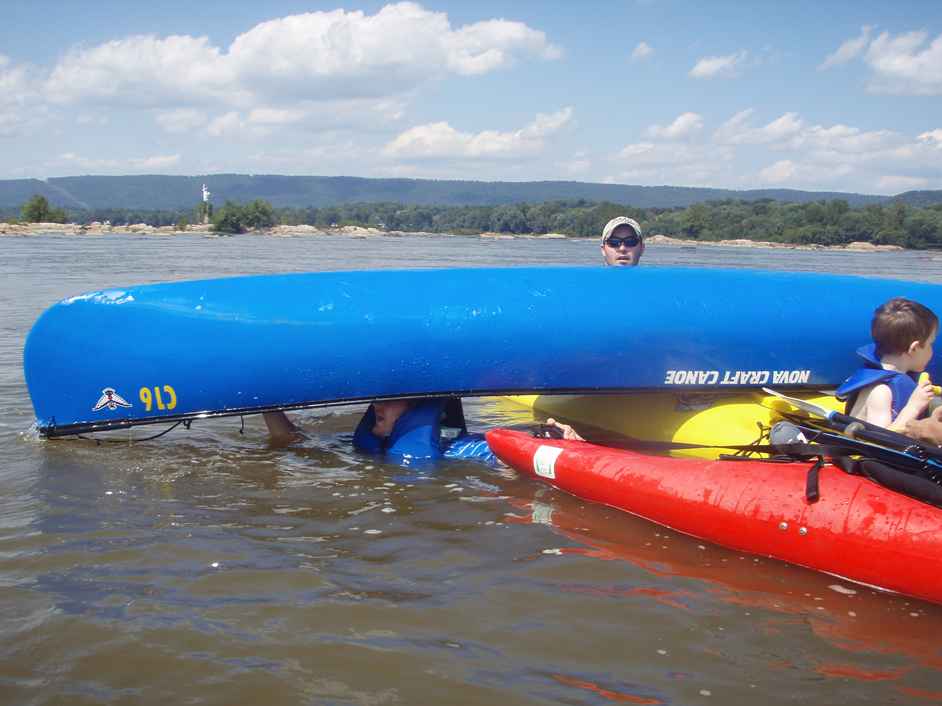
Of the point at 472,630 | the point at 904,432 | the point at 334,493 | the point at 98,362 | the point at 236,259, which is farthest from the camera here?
the point at 236,259

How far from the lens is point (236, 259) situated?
97.8ft

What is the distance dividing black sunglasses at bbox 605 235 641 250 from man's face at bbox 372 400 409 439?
2044 mm

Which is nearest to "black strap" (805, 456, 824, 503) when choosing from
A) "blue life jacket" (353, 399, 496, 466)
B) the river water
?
the river water

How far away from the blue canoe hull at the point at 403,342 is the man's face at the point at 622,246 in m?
1.06

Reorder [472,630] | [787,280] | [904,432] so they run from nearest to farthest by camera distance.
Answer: [472,630], [904,432], [787,280]

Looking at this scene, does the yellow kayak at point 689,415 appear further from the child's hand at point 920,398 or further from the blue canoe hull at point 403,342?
the child's hand at point 920,398

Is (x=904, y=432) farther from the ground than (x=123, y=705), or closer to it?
farther from the ground

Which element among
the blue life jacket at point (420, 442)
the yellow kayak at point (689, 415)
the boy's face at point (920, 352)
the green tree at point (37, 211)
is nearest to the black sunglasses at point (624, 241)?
the yellow kayak at point (689, 415)

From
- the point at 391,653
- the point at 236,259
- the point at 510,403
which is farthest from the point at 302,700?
the point at 236,259

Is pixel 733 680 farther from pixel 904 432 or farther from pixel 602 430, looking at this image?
pixel 602 430

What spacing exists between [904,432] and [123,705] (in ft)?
10.7

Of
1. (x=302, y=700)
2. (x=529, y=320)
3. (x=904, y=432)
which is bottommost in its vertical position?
(x=302, y=700)

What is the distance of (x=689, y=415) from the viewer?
5434mm

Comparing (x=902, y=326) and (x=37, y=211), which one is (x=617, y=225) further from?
(x=37, y=211)
